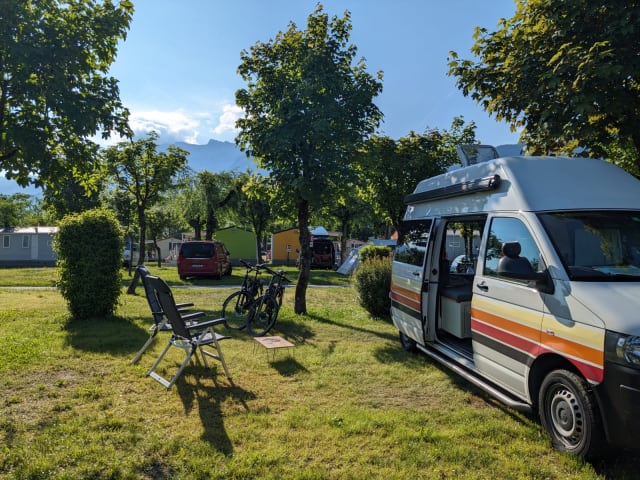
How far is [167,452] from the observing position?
3480 mm

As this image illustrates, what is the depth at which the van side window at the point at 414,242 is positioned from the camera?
5.98 m

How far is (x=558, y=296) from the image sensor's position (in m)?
3.43

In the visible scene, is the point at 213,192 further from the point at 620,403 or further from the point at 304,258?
the point at 620,403

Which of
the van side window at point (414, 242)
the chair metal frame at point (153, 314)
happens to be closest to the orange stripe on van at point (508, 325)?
the van side window at point (414, 242)

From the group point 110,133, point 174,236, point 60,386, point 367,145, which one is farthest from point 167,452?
point 174,236

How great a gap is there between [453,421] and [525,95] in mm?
4628

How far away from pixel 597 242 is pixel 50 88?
19.2 feet

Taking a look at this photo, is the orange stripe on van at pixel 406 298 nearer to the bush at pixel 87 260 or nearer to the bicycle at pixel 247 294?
the bicycle at pixel 247 294

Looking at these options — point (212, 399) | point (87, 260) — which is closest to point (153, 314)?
point (212, 399)

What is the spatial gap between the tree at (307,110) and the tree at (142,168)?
24.0ft

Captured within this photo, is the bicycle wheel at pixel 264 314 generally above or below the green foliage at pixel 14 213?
below

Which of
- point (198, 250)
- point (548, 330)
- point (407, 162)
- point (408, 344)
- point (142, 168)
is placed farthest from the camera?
point (198, 250)

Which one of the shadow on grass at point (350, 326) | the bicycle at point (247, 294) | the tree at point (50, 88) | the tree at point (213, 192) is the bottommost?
the shadow on grass at point (350, 326)

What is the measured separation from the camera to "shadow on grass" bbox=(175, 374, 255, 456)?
374 centimetres
